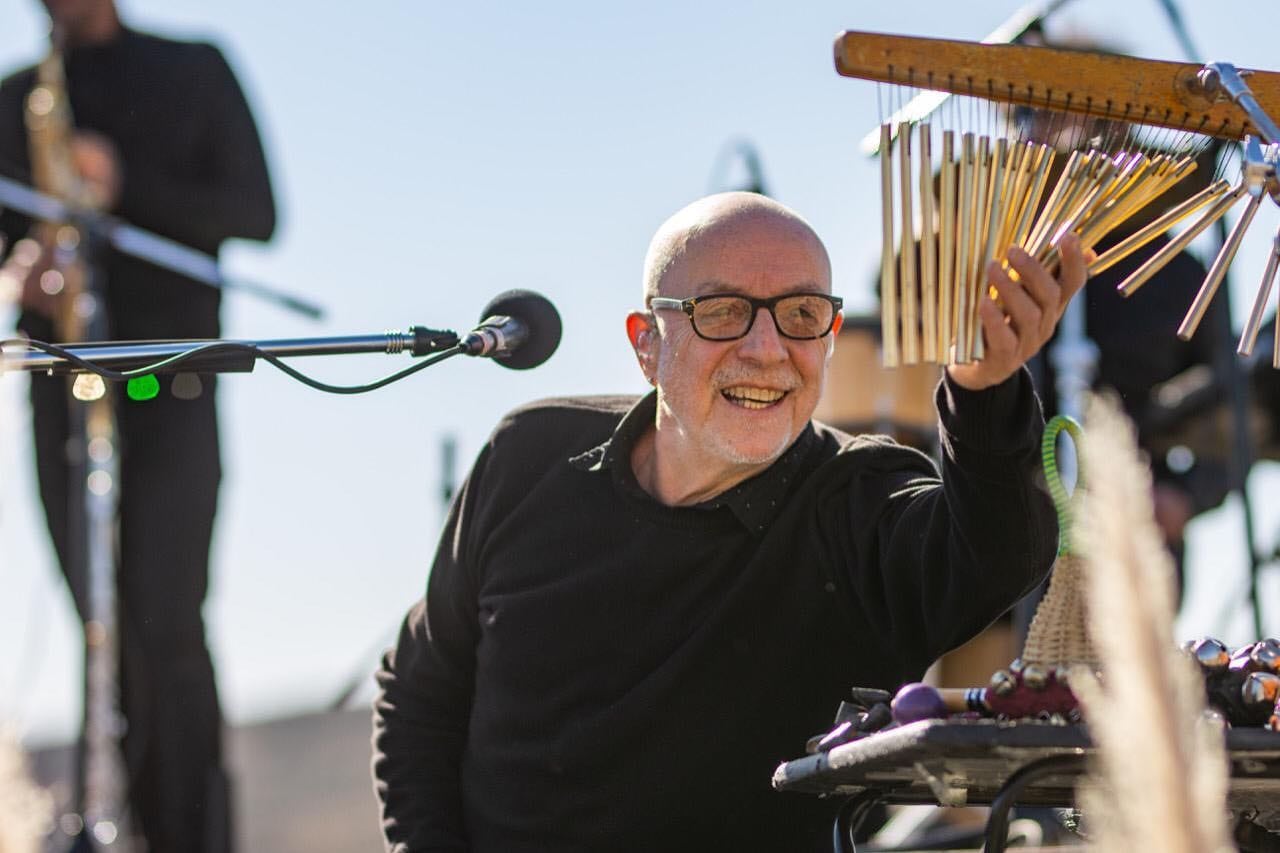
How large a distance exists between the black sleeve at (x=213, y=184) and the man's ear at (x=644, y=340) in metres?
1.60

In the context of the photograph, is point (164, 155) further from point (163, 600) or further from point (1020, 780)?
point (1020, 780)

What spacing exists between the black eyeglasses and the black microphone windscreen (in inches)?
17.7

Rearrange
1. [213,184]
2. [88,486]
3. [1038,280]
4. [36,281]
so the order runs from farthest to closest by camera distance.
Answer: [213,184]
[36,281]
[88,486]
[1038,280]

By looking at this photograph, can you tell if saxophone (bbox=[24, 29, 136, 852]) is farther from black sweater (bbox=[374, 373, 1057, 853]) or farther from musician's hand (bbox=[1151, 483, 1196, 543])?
musician's hand (bbox=[1151, 483, 1196, 543])

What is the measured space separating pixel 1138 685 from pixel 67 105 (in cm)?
439

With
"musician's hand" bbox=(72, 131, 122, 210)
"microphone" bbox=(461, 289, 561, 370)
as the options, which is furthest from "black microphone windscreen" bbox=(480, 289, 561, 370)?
"musician's hand" bbox=(72, 131, 122, 210)

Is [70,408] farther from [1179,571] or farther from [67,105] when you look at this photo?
[1179,571]

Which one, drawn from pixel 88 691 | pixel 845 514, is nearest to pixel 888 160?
pixel 845 514

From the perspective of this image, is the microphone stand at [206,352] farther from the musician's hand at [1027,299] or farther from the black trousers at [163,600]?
the black trousers at [163,600]

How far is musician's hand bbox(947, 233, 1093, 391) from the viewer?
2.00 m

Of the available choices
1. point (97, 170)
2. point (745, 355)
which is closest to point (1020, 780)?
point (745, 355)

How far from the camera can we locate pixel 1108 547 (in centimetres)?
73

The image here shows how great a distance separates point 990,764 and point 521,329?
3.68 feet

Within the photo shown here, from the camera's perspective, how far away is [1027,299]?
2002 mm
